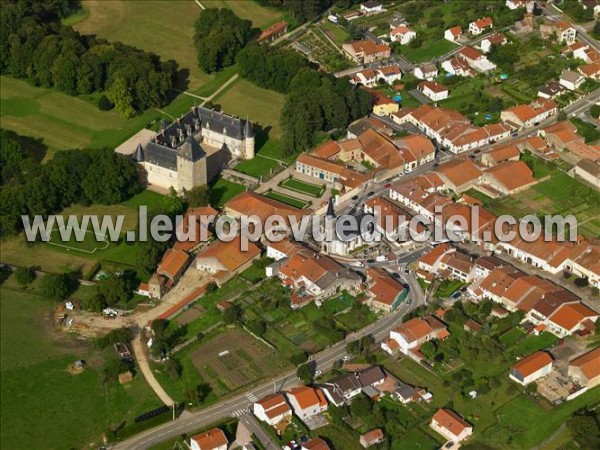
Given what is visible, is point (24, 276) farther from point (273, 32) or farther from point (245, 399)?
point (273, 32)

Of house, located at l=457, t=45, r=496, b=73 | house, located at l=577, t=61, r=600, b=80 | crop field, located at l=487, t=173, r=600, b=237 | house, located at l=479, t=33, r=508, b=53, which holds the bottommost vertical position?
crop field, located at l=487, t=173, r=600, b=237

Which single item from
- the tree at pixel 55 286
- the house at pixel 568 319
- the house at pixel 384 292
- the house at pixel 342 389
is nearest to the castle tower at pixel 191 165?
the tree at pixel 55 286

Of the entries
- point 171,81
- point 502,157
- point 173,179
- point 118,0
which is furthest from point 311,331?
point 118,0

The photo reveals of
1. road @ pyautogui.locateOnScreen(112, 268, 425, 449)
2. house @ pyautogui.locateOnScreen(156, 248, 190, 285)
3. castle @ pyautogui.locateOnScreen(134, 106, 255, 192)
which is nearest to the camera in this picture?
road @ pyautogui.locateOnScreen(112, 268, 425, 449)

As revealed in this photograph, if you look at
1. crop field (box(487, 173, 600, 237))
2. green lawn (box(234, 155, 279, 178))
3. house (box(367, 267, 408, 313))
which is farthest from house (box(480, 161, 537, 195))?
green lawn (box(234, 155, 279, 178))

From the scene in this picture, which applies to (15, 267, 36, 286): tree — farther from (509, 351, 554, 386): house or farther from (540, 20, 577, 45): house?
(540, 20, 577, 45): house

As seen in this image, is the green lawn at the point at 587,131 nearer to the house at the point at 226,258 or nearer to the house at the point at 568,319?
the house at the point at 568,319
